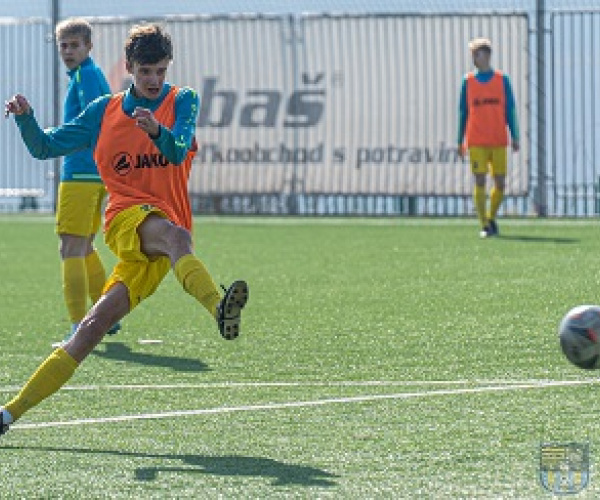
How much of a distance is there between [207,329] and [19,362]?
2.08 meters

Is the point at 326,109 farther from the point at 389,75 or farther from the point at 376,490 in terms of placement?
the point at 376,490

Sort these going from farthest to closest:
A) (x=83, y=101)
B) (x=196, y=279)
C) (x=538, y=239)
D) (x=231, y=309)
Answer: (x=538, y=239), (x=83, y=101), (x=196, y=279), (x=231, y=309)

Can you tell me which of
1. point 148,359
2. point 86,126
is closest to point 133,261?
point 86,126

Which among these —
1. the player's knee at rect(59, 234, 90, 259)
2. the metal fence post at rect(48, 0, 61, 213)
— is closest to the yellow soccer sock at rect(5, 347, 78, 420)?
the player's knee at rect(59, 234, 90, 259)

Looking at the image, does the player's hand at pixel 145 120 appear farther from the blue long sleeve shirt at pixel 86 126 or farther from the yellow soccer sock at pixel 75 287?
the yellow soccer sock at pixel 75 287

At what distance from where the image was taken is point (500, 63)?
27016 millimetres

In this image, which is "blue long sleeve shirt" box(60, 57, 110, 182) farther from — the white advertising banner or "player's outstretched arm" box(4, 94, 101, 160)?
the white advertising banner

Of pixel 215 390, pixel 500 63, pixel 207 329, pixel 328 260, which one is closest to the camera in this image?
pixel 215 390

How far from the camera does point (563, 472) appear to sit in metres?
6.72

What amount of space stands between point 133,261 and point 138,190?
35 centimetres

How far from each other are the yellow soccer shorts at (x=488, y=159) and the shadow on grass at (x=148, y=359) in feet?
33.6

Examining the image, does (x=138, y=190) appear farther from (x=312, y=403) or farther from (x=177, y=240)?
(x=312, y=403)

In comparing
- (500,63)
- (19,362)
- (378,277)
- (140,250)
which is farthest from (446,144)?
(140,250)

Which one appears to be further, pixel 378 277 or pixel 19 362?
pixel 378 277
